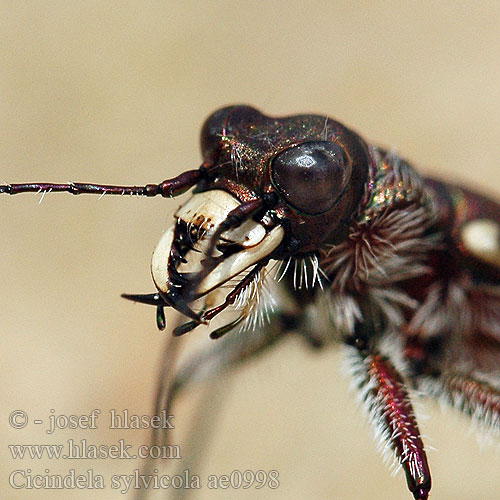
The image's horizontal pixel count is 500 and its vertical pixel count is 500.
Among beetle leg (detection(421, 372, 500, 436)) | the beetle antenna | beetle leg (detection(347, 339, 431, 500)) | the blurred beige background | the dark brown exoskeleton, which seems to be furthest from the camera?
the blurred beige background

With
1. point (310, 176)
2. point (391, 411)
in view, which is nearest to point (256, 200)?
point (310, 176)

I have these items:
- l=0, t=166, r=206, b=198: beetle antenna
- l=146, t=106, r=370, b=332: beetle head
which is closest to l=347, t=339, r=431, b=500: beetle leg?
l=146, t=106, r=370, b=332: beetle head

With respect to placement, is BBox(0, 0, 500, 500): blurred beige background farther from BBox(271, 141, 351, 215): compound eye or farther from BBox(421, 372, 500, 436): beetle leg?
BBox(271, 141, 351, 215): compound eye

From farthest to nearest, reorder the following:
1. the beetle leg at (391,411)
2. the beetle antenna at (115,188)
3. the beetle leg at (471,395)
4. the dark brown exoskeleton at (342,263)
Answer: the beetle leg at (471,395)
the beetle leg at (391,411)
the dark brown exoskeleton at (342,263)
the beetle antenna at (115,188)

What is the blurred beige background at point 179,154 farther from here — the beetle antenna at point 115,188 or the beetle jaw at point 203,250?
the beetle antenna at point 115,188

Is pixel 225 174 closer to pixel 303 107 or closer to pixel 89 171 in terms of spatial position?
pixel 89 171

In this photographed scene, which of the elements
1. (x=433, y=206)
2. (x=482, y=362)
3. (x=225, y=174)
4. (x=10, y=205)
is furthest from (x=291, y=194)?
(x=10, y=205)

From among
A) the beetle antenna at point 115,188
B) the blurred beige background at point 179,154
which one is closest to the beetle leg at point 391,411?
the blurred beige background at point 179,154
